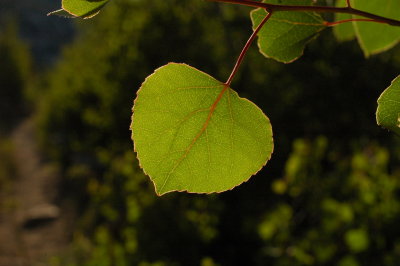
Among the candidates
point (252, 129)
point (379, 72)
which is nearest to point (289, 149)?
point (379, 72)

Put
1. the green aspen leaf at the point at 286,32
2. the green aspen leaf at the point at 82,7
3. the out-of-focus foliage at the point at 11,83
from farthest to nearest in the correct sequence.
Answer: the out-of-focus foliage at the point at 11,83, the green aspen leaf at the point at 286,32, the green aspen leaf at the point at 82,7

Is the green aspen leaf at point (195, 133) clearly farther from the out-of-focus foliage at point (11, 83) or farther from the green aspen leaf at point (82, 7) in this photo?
the out-of-focus foliage at point (11, 83)

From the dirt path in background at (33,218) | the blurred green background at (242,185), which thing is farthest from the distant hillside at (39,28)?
the dirt path in background at (33,218)

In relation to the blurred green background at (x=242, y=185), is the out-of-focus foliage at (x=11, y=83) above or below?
below

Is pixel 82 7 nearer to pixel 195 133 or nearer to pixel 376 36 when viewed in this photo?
pixel 195 133

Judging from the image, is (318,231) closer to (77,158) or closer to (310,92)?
(310,92)

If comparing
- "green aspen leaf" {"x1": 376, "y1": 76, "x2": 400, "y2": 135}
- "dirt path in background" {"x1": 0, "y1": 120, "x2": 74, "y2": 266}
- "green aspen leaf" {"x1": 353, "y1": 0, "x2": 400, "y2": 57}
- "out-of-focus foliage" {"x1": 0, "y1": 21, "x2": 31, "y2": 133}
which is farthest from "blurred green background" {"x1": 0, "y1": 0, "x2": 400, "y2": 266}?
"out-of-focus foliage" {"x1": 0, "y1": 21, "x2": 31, "y2": 133}

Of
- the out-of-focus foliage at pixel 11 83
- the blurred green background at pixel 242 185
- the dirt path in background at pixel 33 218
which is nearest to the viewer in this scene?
the blurred green background at pixel 242 185
